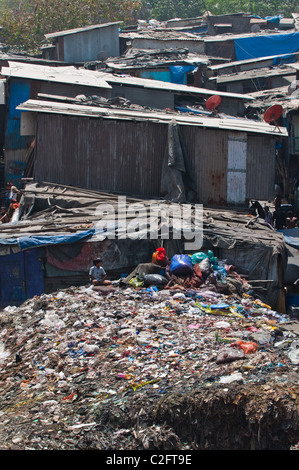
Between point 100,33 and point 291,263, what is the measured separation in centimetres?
1671

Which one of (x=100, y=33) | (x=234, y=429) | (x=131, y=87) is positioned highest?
(x=100, y=33)

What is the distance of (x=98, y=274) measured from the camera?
10477 mm

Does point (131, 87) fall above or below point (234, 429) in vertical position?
above

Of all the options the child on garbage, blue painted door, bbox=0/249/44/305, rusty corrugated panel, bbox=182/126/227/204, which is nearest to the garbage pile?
the child on garbage

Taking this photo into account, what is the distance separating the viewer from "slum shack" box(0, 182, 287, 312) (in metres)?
11.2

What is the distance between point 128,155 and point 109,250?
155 inches

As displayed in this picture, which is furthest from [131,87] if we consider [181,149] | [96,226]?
[96,226]

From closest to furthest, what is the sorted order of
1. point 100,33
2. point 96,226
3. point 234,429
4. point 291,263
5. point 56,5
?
1. point 234,429
2. point 96,226
3. point 291,263
4. point 100,33
5. point 56,5

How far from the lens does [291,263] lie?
12258 mm

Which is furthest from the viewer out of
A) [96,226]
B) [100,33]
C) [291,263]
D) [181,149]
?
[100,33]

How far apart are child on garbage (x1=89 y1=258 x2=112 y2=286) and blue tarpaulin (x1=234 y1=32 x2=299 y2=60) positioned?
67.9 feet

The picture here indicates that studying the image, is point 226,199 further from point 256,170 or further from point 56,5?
point 56,5

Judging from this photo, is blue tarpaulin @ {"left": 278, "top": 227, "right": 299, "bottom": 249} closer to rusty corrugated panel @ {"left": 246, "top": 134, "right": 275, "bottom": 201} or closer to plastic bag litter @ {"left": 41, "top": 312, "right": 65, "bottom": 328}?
rusty corrugated panel @ {"left": 246, "top": 134, "right": 275, "bottom": 201}

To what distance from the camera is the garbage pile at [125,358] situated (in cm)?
618
